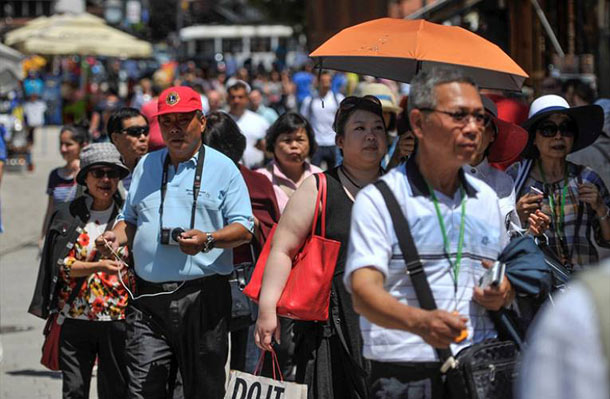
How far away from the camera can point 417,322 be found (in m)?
3.49

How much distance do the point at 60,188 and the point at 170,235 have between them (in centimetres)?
286

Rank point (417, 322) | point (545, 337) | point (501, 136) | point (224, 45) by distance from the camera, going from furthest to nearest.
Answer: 1. point (224, 45)
2. point (501, 136)
3. point (417, 322)
4. point (545, 337)

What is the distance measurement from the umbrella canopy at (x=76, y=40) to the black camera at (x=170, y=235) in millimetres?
22124

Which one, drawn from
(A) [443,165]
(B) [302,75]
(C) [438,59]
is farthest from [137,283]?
(B) [302,75]

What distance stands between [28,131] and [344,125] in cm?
2028

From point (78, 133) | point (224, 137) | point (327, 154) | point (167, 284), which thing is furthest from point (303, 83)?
point (167, 284)

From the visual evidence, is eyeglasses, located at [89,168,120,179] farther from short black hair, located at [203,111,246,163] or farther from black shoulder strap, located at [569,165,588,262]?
black shoulder strap, located at [569,165,588,262]

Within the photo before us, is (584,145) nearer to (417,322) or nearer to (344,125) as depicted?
(344,125)

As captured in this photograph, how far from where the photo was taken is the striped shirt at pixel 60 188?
26.2ft

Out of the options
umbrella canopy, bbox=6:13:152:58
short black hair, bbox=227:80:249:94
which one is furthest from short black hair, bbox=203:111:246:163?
umbrella canopy, bbox=6:13:152:58

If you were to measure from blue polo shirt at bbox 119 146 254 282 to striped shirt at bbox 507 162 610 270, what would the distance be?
162 centimetres

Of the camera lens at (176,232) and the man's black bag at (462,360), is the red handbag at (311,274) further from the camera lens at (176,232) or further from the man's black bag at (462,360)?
the man's black bag at (462,360)

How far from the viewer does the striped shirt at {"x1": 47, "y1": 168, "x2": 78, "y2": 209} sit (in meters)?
7.98

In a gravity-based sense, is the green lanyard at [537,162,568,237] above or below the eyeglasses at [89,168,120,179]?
below
